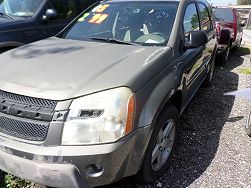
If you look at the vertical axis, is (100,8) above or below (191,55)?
above

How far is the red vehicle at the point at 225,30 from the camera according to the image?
9008 millimetres

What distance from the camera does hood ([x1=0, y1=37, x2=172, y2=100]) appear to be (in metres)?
2.62

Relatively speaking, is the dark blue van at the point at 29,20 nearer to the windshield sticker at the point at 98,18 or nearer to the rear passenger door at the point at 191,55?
the windshield sticker at the point at 98,18

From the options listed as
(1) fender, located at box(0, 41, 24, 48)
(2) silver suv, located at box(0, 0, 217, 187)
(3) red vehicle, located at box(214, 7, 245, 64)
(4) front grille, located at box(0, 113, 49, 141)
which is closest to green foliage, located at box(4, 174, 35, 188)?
(2) silver suv, located at box(0, 0, 217, 187)

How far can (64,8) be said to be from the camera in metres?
6.67

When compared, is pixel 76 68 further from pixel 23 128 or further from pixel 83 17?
pixel 83 17

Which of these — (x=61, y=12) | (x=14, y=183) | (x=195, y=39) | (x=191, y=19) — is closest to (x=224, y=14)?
(x=61, y=12)

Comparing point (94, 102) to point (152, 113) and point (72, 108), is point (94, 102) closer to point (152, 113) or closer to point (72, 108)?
point (72, 108)

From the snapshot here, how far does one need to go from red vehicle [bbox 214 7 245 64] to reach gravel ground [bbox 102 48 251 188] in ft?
9.51

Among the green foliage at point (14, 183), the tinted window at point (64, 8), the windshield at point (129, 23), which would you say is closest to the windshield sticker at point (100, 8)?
the windshield at point (129, 23)

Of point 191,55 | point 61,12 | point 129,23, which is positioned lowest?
point 191,55

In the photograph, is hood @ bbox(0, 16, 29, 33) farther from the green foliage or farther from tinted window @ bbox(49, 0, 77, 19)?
the green foliage

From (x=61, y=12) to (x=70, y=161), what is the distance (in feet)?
15.3

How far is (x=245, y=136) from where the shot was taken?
4.45m
